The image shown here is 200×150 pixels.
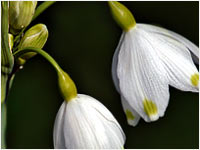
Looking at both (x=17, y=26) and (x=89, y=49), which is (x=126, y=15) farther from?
(x=89, y=49)

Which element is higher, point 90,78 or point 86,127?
point 86,127

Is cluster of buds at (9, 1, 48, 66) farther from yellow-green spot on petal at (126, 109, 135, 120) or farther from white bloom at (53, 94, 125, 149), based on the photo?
yellow-green spot on petal at (126, 109, 135, 120)

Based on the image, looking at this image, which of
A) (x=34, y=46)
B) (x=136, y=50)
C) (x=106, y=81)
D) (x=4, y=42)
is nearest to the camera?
(x=4, y=42)

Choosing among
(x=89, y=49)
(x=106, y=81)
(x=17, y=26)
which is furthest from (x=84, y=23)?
(x=17, y=26)

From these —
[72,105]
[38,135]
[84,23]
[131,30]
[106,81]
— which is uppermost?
[131,30]

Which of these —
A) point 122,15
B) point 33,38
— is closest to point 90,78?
point 122,15

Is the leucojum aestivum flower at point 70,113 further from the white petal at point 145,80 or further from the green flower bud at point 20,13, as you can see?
the white petal at point 145,80

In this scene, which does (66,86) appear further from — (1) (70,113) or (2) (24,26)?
(2) (24,26)
